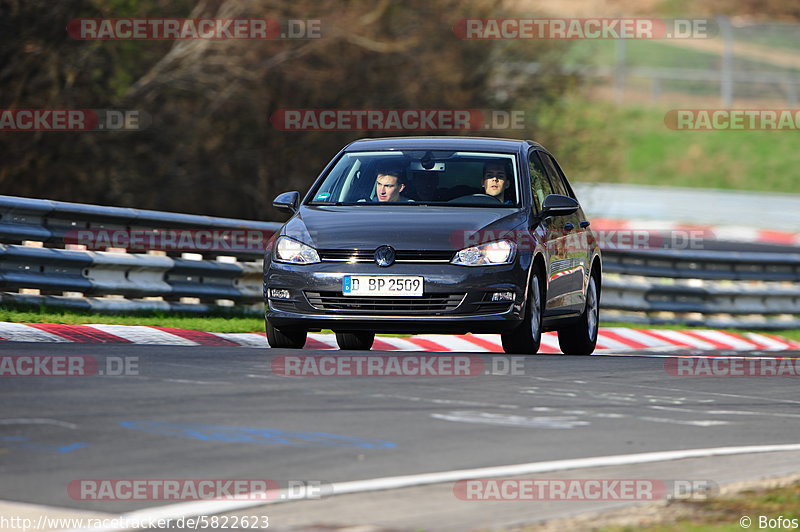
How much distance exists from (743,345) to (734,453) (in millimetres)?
10170

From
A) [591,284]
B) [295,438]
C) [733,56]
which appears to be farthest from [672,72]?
[295,438]

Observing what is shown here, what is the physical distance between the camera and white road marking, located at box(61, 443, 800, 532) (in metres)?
5.87

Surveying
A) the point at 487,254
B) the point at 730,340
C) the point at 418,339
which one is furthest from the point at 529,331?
the point at 730,340

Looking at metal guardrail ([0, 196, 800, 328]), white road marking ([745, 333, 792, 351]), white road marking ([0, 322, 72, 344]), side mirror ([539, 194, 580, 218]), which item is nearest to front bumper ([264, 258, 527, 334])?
side mirror ([539, 194, 580, 218])

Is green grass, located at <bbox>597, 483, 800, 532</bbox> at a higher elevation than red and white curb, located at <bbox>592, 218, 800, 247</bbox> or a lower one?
lower

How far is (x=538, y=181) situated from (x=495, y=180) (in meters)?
0.70

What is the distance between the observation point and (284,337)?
1210 centimetres

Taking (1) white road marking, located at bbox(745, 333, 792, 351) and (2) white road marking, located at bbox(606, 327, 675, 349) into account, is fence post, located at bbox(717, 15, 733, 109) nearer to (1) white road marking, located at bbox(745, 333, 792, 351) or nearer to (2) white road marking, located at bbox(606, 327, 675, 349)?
(1) white road marking, located at bbox(745, 333, 792, 351)

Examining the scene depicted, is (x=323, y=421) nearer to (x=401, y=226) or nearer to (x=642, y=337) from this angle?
(x=401, y=226)

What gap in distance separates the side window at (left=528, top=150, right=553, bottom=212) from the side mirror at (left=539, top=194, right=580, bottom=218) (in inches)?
4.2

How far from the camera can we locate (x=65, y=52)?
2334cm

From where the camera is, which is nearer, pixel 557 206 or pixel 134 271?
pixel 557 206

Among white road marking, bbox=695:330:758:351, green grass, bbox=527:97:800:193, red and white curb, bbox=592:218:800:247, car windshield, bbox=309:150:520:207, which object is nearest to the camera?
car windshield, bbox=309:150:520:207

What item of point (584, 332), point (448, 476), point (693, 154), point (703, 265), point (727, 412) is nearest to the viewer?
point (448, 476)
